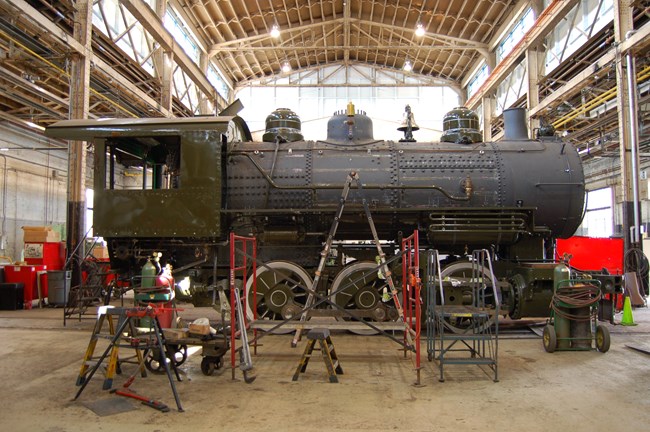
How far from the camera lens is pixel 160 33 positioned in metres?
14.5

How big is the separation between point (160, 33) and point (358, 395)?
13630mm

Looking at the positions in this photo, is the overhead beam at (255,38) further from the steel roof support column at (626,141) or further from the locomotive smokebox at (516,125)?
the locomotive smokebox at (516,125)

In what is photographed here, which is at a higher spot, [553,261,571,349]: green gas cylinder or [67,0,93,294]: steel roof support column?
[67,0,93,294]: steel roof support column

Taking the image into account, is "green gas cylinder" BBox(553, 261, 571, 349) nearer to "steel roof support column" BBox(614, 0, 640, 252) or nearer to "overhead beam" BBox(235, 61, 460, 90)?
"steel roof support column" BBox(614, 0, 640, 252)

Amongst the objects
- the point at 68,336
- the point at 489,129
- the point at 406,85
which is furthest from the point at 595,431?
the point at 406,85

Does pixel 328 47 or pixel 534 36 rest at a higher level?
pixel 328 47

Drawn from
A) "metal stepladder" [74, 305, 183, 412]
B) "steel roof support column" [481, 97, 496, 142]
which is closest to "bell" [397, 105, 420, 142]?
"metal stepladder" [74, 305, 183, 412]

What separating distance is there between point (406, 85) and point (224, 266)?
63.0ft

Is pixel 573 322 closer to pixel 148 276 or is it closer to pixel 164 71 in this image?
pixel 148 276

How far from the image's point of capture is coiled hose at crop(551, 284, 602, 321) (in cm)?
609

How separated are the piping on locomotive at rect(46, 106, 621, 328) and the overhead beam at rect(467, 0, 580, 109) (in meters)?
7.52

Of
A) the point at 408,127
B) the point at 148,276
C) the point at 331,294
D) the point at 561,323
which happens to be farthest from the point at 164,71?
the point at 561,323

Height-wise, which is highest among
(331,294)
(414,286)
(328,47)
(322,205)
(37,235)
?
(328,47)

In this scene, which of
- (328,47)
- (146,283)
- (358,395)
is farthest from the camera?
(328,47)
